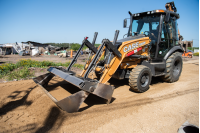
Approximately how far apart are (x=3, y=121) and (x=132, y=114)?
113 inches

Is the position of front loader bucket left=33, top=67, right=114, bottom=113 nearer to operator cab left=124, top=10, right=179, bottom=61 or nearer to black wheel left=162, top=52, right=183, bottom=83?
operator cab left=124, top=10, right=179, bottom=61

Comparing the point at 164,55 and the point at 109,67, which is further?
the point at 164,55

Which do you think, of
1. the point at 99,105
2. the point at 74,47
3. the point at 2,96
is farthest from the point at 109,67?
the point at 74,47

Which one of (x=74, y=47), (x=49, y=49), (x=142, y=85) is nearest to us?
(x=142, y=85)

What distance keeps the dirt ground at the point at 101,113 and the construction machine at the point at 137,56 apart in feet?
1.44

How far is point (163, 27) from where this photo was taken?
559 cm

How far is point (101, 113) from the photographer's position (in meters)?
3.35

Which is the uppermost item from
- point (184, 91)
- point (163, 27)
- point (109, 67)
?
point (163, 27)

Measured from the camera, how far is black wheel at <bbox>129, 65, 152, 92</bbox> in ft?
14.7

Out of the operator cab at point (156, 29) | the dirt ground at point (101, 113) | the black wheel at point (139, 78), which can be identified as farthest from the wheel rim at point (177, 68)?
the black wheel at point (139, 78)

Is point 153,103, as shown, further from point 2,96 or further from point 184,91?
point 2,96

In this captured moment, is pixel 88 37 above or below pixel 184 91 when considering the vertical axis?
above

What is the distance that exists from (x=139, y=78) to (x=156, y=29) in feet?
7.84

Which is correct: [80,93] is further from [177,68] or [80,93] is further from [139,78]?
[177,68]
